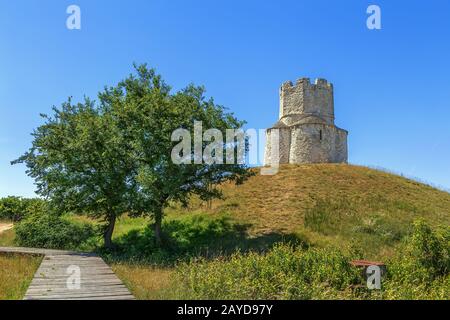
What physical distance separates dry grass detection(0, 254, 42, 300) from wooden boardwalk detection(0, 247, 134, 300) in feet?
1.46

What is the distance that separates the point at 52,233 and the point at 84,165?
8.75 meters

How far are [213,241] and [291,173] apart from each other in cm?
1904

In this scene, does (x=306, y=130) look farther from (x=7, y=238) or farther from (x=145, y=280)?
(x=145, y=280)

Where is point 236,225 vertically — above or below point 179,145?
below

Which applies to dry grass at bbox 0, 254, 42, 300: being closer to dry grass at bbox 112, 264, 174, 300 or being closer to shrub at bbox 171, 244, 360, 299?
dry grass at bbox 112, 264, 174, 300

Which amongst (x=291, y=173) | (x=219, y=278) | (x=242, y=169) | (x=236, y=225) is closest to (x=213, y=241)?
(x=236, y=225)

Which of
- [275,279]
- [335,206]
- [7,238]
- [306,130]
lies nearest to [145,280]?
[275,279]

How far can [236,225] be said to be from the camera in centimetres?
2950

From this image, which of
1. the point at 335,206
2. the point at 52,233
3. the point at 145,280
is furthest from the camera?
the point at 335,206

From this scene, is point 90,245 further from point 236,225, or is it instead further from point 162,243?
point 236,225

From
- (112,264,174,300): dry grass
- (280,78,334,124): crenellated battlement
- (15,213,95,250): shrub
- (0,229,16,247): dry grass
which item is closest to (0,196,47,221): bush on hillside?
(0,229,16,247): dry grass

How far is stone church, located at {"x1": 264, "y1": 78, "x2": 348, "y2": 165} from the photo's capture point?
5425 centimetres

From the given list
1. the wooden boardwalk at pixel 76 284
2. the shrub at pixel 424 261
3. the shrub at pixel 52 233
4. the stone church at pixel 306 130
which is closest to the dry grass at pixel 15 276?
the wooden boardwalk at pixel 76 284

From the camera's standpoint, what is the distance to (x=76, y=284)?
11508mm
